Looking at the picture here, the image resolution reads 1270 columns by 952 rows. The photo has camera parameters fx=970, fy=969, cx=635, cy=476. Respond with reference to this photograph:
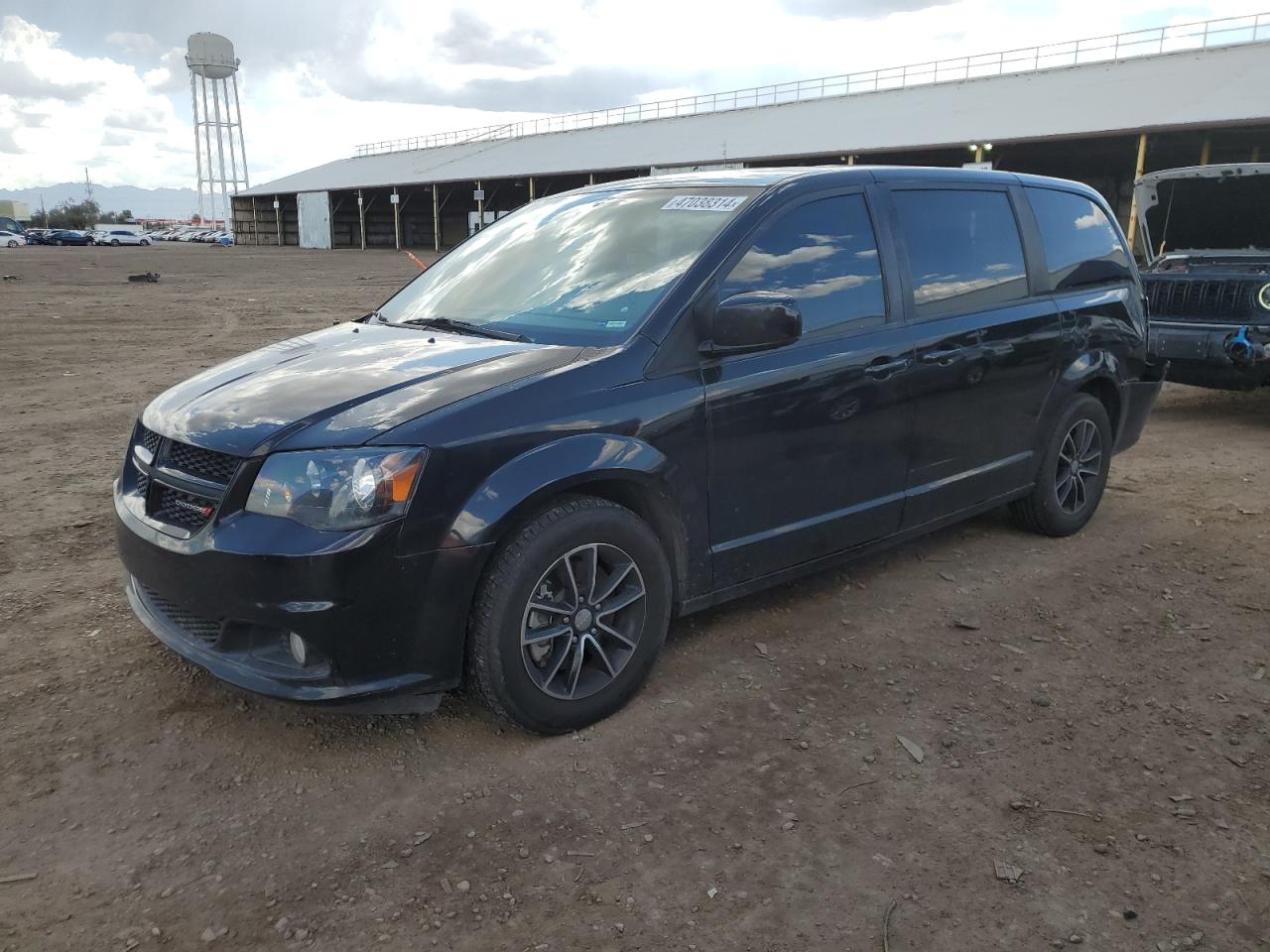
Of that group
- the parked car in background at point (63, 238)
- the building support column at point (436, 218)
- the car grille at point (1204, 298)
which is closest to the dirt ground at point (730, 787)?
the car grille at point (1204, 298)

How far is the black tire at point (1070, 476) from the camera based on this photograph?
505 cm

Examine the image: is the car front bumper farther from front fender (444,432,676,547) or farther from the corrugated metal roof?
the corrugated metal roof

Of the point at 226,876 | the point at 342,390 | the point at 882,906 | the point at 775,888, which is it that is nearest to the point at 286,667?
the point at 226,876

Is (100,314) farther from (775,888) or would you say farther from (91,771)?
(775,888)

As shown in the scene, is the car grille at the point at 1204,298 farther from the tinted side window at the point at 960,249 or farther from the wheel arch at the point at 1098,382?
the tinted side window at the point at 960,249

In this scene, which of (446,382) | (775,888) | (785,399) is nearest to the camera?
(775,888)

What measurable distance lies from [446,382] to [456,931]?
161 centimetres

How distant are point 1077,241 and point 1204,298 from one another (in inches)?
142

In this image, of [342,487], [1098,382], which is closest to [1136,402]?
[1098,382]

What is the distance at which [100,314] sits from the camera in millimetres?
16031

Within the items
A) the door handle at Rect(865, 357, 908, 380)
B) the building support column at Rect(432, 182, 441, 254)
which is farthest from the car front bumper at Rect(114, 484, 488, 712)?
the building support column at Rect(432, 182, 441, 254)

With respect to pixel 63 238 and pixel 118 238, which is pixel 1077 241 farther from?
pixel 118 238

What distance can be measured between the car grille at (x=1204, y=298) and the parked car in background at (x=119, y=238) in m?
70.6

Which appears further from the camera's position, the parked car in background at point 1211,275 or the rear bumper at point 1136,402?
the parked car in background at point 1211,275
